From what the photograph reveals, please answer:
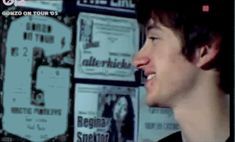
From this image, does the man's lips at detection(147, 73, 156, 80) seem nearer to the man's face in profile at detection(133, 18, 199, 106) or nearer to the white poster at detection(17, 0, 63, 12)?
the man's face in profile at detection(133, 18, 199, 106)

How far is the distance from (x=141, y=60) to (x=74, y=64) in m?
0.19

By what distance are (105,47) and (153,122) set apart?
263 millimetres

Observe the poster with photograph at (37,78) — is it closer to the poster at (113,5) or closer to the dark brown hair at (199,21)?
the poster at (113,5)

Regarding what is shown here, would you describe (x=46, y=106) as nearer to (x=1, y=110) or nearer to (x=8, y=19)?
(x=1, y=110)

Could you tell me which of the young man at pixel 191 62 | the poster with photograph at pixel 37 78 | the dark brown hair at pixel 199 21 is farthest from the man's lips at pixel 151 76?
the poster with photograph at pixel 37 78

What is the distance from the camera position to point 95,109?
1.68 meters

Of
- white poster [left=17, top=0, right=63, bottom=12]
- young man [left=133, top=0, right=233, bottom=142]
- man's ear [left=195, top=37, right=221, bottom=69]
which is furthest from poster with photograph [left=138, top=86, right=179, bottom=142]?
white poster [left=17, top=0, right=63, bottom=12]

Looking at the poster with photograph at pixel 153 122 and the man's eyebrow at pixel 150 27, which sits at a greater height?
the man's eyebrow at pixel 150 27

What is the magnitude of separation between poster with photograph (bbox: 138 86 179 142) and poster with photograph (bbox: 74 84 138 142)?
19 millimetres

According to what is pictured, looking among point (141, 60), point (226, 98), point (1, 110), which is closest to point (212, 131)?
point (226, 98)

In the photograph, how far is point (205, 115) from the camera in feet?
5.64

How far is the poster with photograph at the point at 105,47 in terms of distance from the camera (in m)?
1.68

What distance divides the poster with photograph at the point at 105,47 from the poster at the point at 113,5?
26mm

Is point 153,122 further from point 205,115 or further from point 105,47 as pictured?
point 105,47
